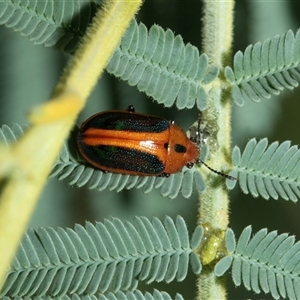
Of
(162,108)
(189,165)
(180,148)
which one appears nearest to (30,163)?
(189,165)

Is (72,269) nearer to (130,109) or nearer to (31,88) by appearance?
(130,109)

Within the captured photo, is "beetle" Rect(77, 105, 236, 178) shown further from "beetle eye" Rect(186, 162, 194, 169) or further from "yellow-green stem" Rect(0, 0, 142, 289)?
"yellow-green stem" Rect(0, 0, 142, 289)

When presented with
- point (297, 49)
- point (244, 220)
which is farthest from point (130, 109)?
point (244, 220)

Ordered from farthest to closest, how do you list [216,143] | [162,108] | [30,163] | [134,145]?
1. [162,108]
2. [134,145]
3. [216,143]
4. [30,163]

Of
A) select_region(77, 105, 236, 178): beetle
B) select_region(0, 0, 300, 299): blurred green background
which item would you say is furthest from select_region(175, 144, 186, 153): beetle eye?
select_region(0, 0, 300, 299): blurred green background

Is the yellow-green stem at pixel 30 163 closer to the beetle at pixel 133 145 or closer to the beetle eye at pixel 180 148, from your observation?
the beetle at pixel 133 145

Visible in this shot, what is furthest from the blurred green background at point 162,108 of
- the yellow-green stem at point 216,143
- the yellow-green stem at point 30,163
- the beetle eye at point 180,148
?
the yellow-green stem at point 30,163

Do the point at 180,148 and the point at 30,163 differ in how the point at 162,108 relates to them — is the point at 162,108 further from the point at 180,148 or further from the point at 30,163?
the point at 30,163
